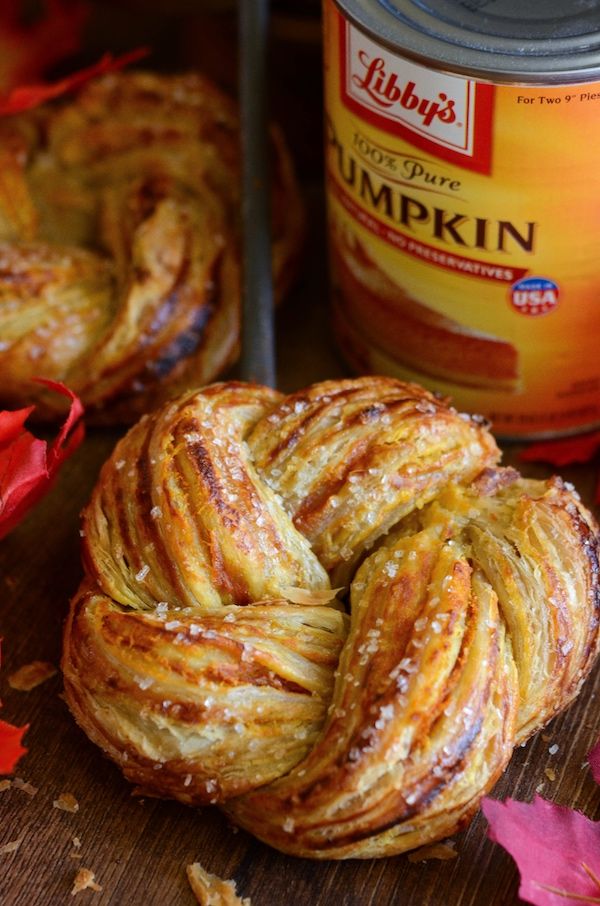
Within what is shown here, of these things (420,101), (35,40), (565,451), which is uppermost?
(420,101)

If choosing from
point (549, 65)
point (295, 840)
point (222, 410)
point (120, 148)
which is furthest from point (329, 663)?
point (120, 148)

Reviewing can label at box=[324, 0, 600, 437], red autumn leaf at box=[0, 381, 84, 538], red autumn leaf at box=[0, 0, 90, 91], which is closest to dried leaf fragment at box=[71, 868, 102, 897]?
red autumn leaf at box=[0, 381, 84, 538]

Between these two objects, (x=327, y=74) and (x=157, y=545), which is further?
(x=327, y=74)

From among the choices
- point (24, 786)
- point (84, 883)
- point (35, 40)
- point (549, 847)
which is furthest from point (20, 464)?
point (35, 40)

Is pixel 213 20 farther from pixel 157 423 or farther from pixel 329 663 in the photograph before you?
pixel 329 663

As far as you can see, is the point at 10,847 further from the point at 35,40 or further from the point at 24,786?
the point at 35,40

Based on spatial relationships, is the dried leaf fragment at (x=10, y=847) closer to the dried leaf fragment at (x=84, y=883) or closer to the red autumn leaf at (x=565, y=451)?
the dried leaf fragment at (x=84, y=883)

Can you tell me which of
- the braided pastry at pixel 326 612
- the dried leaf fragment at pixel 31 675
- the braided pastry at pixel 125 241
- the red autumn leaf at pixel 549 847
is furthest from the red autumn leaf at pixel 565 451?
the dried leaf fragment at pixel 31 675

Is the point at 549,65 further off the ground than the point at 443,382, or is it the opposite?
the point at 549,65
